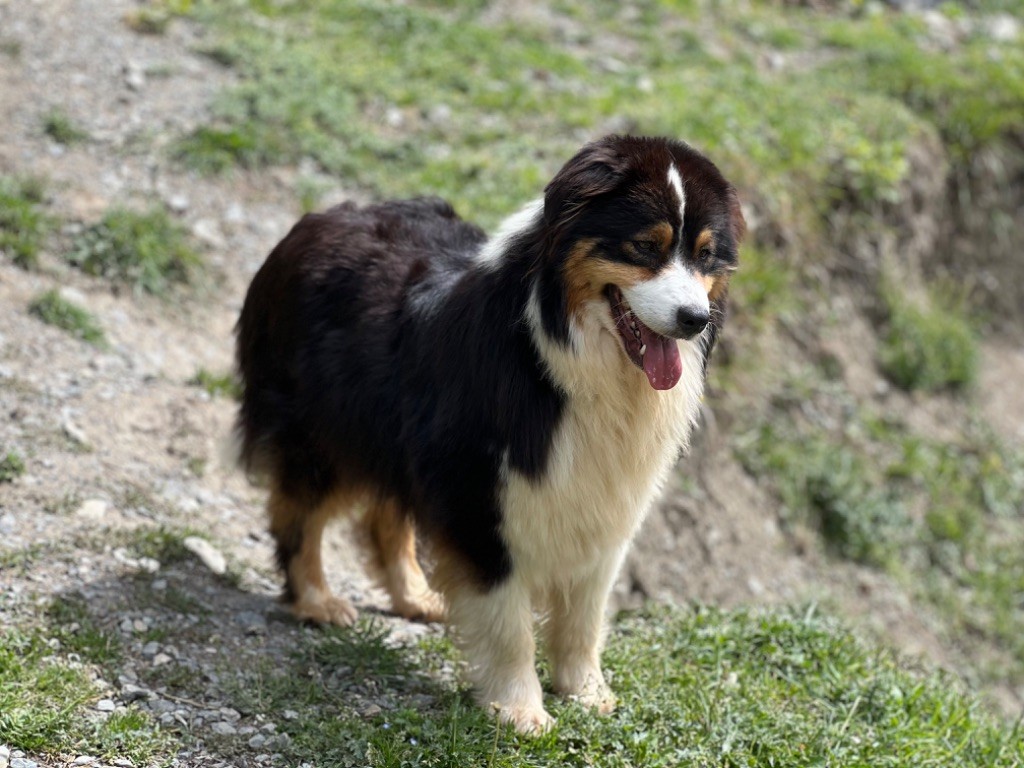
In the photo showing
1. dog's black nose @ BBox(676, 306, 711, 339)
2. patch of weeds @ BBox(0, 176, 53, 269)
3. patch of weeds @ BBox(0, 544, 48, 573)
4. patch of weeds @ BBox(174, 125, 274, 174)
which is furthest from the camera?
patch of weeds @ BBox(174, 125, 274, 174)

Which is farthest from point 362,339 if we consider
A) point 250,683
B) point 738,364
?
point 738,364

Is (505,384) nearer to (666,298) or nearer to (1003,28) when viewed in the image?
(666,298)

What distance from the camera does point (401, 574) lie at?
5305 millimetres

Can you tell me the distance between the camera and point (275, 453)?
498 centimetres

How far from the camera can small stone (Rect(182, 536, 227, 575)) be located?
17.1ft

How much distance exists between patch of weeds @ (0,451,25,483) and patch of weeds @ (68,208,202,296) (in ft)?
5.57

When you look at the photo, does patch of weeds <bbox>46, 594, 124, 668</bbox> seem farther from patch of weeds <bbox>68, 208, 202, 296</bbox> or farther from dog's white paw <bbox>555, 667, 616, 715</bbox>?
patch of weeds <bbox>68, 208, 202, 296</bbox>

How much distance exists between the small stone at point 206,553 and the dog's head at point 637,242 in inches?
Result: 85.1

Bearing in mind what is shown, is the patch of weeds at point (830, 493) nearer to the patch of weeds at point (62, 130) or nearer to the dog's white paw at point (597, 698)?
the dog's white paw at point (597, 698)

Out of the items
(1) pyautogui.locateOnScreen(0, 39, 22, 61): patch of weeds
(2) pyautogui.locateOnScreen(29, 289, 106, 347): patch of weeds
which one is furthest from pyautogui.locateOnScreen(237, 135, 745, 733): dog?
(1) pyautogui.locateOnScreen(0, 39, 22, 61): patch of weeds

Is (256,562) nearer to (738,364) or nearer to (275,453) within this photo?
(275,453)

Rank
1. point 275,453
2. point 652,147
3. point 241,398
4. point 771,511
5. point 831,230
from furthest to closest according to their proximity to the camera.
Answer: point 831,230 < point 771,511 < point 241,398 < point 275,453 < point 652,147

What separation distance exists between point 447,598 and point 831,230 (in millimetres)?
5558

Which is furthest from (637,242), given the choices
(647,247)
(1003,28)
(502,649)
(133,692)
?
(1003,28)
